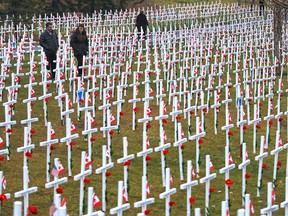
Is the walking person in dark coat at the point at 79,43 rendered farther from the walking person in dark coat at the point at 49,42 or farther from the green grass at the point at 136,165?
the green grass at the point at 136,165

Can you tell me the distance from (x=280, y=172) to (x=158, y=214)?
12.1ft

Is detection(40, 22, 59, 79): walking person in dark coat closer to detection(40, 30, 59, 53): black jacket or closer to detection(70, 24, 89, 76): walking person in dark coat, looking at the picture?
detection(40, 30, 59, 53): black jacket

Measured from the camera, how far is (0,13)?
35.7 meters

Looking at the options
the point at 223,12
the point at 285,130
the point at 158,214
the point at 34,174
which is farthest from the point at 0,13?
the point at 158,214

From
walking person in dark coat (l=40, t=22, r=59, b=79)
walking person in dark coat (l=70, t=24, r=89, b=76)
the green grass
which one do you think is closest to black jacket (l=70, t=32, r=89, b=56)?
walking person in dark coat (l=70, t=24, r=89, b=76)

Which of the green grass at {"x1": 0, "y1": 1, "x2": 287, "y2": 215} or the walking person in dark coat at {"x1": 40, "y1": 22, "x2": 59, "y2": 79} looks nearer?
the green grass at {"x1": 0, "y1": 1, "x2": 287, "y2": 215}

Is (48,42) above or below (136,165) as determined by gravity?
above

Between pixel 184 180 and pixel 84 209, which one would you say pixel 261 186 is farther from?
pixel 84 209

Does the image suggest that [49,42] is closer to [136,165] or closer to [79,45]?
[79,45]

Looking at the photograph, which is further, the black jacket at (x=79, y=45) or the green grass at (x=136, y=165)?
the black jacket at (x=79, y=45)

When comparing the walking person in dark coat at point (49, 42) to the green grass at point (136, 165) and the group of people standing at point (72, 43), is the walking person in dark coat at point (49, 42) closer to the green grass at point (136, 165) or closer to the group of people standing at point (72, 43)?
the group of people standing at point (72, 43)

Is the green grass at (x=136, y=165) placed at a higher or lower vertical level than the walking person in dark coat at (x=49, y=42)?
lower

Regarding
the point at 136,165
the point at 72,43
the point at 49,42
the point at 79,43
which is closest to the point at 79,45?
the point at 79,43

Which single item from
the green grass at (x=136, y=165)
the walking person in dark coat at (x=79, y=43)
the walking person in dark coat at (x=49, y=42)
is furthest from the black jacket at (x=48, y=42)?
the green grass at (x=136, y=165)
